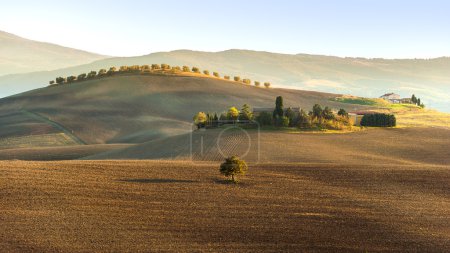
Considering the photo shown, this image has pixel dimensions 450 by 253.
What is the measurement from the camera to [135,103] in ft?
344

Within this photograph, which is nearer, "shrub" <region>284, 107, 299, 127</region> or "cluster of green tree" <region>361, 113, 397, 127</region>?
"shrub" <region>284, 107, 299, 127</region>

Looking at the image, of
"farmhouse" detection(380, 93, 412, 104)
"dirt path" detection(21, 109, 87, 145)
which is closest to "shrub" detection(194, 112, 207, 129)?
"dirt path" detection(21, 109, 87, 145)

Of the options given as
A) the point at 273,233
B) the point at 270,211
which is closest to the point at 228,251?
the point at 273,233

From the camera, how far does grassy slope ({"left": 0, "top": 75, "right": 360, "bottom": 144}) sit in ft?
278

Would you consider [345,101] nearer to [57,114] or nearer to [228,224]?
[57,114]

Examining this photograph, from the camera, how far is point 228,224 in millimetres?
25359

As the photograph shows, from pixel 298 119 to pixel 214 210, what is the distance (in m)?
35.0

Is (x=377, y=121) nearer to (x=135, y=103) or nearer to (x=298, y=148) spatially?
(x=298, y=148)

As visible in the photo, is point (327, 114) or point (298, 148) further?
point (327, 114)

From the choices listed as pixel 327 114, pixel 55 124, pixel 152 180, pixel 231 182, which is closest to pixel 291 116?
pixel 327 114

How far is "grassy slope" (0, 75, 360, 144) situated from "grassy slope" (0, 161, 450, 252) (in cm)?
4188

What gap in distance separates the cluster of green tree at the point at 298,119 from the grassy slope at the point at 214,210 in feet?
69.8

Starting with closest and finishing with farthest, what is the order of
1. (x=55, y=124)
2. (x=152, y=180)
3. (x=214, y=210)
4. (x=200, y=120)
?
(x=214, y=210)
(x=152, y=180)
(x=200, y=120)
(x=55, y=124)

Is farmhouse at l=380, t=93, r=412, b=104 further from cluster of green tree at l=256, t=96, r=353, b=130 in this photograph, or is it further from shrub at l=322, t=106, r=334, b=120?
cluster of green tree at l=256, t=96, r=353, b=130
